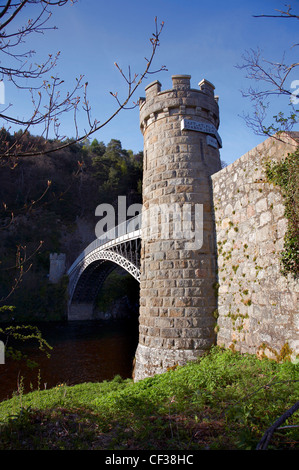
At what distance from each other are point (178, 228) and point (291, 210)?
279 cm

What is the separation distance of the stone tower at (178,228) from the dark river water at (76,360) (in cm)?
347

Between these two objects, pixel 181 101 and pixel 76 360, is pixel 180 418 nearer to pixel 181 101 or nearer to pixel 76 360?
pixel 181 101

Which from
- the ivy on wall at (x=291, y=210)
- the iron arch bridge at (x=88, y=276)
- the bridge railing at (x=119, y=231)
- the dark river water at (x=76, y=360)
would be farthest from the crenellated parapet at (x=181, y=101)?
the iron arch bridge at (x=88, y=276)

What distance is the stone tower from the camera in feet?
21.1

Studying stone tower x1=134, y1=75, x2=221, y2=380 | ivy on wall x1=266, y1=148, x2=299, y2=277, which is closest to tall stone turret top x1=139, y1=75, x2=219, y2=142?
stone tower x1=134, y1=75, x2=221, y2=380

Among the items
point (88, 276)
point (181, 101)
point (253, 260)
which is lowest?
point (88, 276)

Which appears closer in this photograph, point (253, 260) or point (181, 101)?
point (253, 260)

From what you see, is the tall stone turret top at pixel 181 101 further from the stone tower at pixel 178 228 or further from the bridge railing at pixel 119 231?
the bridge railing at pixel 119 231

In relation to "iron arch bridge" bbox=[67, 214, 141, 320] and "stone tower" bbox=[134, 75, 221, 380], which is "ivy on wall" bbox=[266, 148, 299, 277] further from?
"iron arch bridge" bbox=[67, 214, 141, 320]

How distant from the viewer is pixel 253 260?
5492mm

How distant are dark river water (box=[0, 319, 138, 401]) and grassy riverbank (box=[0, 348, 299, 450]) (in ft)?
14.3

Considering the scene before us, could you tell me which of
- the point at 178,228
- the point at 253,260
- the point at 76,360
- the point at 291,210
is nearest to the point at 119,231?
the point at 76,360

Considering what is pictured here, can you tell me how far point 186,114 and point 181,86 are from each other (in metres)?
0.70
